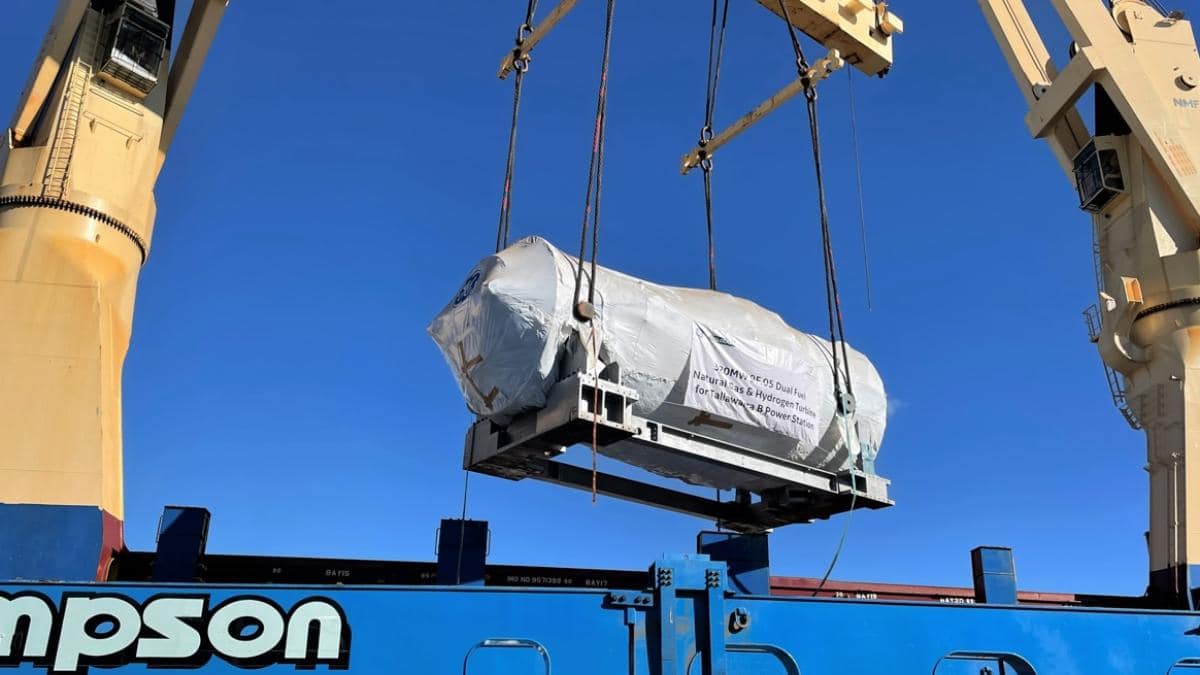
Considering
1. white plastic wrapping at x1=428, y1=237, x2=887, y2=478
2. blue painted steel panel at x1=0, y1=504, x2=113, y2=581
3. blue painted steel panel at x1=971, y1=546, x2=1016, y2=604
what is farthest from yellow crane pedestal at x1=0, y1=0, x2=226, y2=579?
blue painted steel panel at x1=971, y1=546, x2=1016, y2=604

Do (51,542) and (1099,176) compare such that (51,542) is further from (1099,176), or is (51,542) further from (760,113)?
(1099,176)

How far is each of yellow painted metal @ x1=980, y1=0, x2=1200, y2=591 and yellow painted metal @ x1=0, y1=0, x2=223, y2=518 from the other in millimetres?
10848

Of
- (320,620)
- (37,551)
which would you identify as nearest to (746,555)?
(320,620)

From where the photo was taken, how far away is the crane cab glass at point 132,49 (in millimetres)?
8219

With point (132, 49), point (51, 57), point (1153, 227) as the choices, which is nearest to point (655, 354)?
point (132, 49)

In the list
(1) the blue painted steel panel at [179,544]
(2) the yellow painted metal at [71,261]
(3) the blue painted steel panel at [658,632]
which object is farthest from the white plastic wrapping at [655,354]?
(2) the yellow painted metal at [71,261]

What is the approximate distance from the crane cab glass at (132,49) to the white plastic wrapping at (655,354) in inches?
157

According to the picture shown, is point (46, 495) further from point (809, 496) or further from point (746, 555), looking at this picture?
point (809, 496)

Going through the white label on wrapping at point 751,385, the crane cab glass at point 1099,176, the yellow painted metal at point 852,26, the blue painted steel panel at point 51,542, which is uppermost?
the yellow painted metal at point 852,26

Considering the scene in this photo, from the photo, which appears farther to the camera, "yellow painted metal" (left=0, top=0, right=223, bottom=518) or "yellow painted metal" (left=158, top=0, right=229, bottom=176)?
"yellow painted metal" (left=158, top=0, right=229, bottom=176)

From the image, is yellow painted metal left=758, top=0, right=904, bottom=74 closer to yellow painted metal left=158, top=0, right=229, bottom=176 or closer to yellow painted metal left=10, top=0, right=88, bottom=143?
yellow painted metal left=158, top=0, right=229, bottom=176

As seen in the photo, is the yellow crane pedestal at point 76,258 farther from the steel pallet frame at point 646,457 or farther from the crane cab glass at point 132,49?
the steel pallet frame at point 646,457

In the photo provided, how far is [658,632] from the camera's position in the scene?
5781 millimetres

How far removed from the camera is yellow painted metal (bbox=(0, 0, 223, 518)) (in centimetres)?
697
